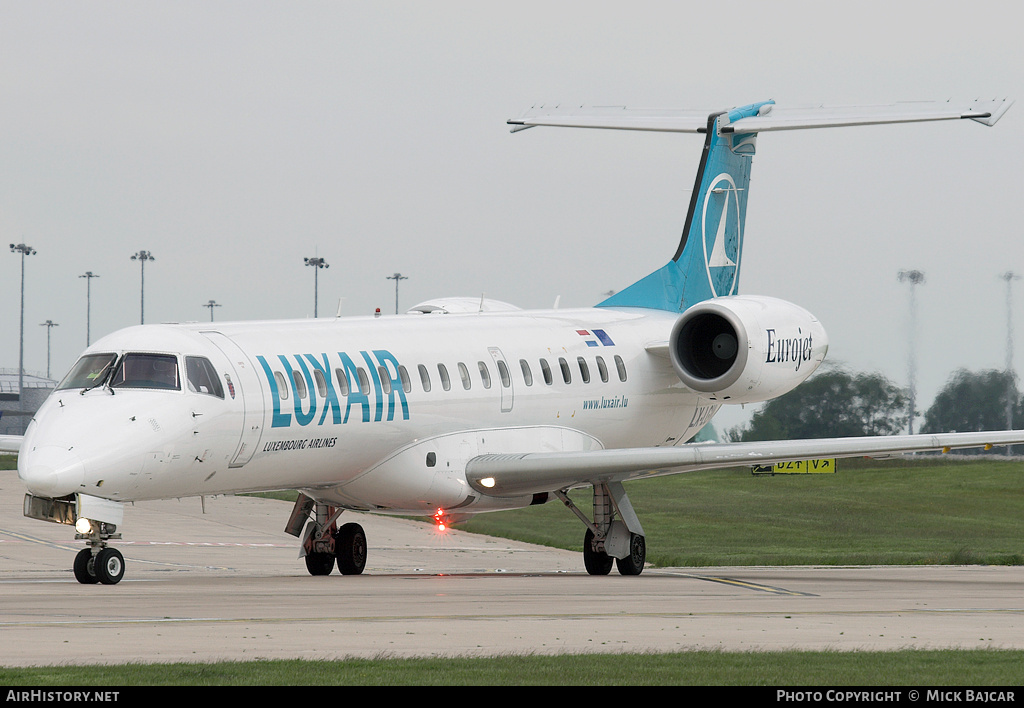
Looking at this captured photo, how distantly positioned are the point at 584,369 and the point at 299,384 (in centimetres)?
662

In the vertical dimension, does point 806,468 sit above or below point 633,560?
below

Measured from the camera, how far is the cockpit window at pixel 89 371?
20219 millimetres

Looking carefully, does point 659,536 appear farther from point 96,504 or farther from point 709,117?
point 96,504

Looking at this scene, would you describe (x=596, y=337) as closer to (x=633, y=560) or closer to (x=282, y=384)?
(x=633, y=560)

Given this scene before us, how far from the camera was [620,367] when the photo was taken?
27.8m

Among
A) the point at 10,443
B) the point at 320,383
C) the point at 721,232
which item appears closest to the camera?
the point at 320,383

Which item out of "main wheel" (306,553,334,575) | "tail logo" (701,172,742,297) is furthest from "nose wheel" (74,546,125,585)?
"tail logo" (701,172,742,297)

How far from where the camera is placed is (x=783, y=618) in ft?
53.4

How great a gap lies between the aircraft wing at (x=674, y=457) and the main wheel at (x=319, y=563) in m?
2.91

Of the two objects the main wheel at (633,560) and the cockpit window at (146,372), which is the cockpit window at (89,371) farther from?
the main wheel at (633,560)

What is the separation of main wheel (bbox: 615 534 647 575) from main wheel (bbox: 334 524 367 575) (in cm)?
409

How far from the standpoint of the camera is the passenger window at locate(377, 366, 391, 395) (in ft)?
75.8

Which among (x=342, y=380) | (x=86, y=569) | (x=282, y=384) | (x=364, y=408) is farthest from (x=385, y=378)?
(x=86, y=569)

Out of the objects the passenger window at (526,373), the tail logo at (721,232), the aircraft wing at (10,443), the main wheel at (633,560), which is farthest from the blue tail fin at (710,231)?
the aircraft wing at (10,443)
